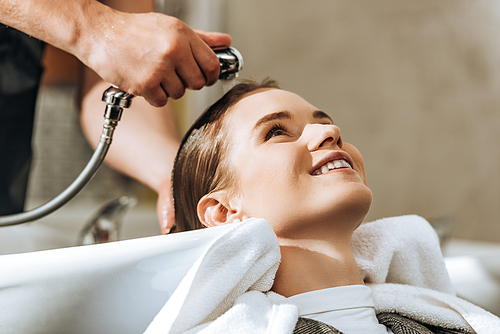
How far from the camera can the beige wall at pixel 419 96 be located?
2.22 meters

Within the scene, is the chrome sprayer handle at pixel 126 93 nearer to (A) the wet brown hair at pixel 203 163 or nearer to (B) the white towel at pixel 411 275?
(A) the wet brown hair at pixel 203 163

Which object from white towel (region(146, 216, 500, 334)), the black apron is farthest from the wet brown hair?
the black apron

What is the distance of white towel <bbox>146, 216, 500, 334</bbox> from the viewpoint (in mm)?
476

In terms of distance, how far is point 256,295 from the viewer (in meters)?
0.55

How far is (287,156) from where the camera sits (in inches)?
26.5

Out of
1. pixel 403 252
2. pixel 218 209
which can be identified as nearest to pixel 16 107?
pixel 218 209

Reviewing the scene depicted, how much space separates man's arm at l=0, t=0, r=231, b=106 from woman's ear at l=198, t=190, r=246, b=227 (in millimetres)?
221

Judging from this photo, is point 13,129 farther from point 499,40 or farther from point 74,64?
point 499,40

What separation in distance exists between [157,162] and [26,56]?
0.58m

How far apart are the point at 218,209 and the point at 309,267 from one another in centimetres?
22

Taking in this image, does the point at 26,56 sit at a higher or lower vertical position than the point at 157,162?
higher

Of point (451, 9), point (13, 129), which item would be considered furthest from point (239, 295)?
point (451, 9)

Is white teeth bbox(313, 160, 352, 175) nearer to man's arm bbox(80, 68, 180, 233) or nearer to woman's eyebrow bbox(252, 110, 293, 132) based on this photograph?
woman's eyebrow bbox(252, 110, 293, 132)

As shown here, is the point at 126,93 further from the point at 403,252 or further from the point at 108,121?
the point at 403,252
